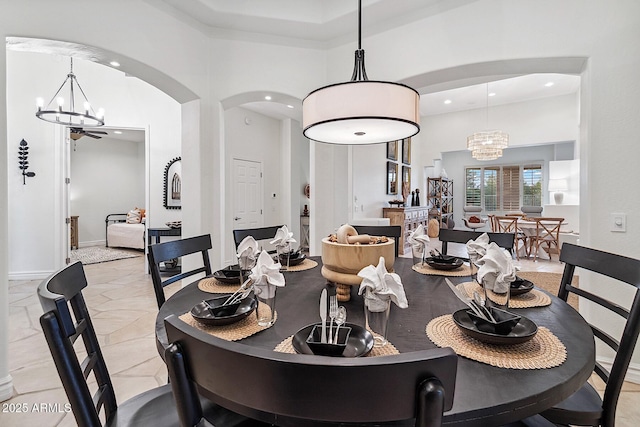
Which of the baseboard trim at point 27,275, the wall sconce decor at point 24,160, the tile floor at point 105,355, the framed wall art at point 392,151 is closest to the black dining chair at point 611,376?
the tile floor at point 105,355

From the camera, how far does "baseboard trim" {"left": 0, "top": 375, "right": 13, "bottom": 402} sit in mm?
2037

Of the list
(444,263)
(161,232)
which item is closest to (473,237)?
(444,263)

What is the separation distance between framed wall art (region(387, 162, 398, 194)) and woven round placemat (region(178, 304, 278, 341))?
6.25 meters

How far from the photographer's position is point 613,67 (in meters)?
2.32

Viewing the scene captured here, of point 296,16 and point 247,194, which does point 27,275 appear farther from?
point 296,16

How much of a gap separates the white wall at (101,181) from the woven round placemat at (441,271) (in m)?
9.56

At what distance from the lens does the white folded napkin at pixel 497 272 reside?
119 centimetres

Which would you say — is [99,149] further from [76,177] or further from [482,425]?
[482,425]

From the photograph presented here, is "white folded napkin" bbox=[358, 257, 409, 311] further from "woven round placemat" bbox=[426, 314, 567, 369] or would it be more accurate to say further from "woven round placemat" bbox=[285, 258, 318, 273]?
"woven round placemat" bbox=[285, 258, 318, 273]

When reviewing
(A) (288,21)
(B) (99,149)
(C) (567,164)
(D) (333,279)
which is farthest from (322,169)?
(B) (99,149)

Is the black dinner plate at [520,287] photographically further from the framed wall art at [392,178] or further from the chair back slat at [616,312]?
the framed wall art at [392,178]

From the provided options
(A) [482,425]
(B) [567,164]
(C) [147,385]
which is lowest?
(C) [147,385]

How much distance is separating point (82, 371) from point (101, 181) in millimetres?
9876

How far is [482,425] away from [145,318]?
3500 mm
